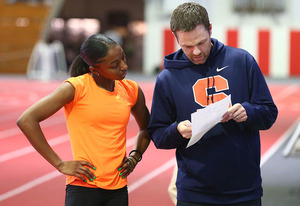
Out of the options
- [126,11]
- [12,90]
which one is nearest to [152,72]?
[126,11]

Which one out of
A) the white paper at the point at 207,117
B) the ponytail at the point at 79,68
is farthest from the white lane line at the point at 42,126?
the white paper at the point at 207,117

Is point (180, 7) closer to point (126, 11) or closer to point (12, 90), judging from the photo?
Result: point (12, 90)

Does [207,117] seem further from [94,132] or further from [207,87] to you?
[94,132]

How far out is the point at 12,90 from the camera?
16.9 meters

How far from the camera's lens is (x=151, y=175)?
20.0 feet

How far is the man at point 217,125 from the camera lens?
2.38 m

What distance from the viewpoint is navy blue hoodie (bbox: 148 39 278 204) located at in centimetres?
240

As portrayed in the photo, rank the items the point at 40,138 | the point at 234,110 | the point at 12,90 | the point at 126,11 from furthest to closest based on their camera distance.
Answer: the point at 126,11 → the point at 12,90 → the point at 40,138 → the point at 234,110

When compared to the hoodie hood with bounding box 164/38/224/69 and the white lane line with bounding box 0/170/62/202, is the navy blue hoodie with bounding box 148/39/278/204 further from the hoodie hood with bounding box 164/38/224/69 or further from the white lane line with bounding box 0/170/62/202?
the white lane line with bounding box 0/170/62/202

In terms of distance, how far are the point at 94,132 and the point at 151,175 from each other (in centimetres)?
359

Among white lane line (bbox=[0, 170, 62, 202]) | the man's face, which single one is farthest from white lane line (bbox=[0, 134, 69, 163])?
the man's face

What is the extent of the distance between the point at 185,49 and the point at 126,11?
30.3 m

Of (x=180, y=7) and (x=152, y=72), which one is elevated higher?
(x=180, y=7)

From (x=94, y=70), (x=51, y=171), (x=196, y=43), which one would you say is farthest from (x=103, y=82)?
(x=51, y=171)
